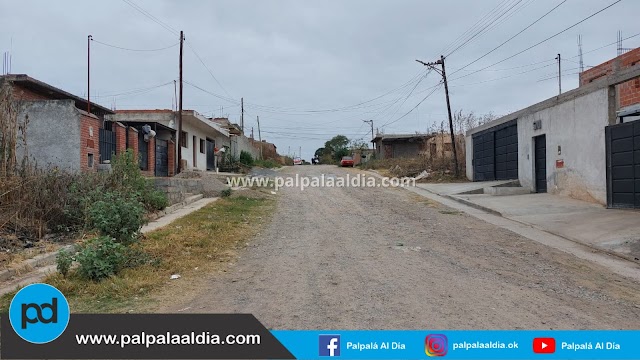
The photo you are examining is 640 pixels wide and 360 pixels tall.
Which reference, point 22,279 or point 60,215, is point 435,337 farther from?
point 60,215

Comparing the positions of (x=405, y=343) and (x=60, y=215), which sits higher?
(x=60, y=215)

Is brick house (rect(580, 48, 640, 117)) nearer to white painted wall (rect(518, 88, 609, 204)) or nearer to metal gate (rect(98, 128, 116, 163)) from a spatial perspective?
white painted wall (rect(518, 88, 609, 204))

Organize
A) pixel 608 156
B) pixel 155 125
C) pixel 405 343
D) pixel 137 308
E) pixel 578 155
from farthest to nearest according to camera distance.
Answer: pixel 155 125, pixel 578 155, pixel 608 156, pixel 137 308, pixel 405 343

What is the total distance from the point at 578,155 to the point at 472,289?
1078 cm

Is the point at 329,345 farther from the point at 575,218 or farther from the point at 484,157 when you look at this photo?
the point at 484,157

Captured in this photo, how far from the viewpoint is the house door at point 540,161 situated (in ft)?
55.1

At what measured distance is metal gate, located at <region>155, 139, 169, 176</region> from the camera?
21.3 m

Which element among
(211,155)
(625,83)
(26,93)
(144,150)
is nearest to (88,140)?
(26,93)

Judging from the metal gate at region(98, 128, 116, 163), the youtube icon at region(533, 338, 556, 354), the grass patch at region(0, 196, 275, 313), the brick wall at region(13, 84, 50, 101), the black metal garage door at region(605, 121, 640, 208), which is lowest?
the youtube icon at region(533, 338, 556, 354)

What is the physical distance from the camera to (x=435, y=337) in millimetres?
3779

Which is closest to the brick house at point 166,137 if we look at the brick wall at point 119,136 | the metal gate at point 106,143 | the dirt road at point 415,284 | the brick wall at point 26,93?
the brick wall at point 119,136

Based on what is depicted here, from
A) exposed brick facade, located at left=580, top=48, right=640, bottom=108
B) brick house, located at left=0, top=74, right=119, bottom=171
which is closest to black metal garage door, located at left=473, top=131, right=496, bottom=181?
exposed brick facade, located at left=580, top=48, right=640, bottom=108

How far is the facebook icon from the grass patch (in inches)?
82.0

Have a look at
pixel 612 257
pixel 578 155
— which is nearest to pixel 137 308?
pixel 612 257
